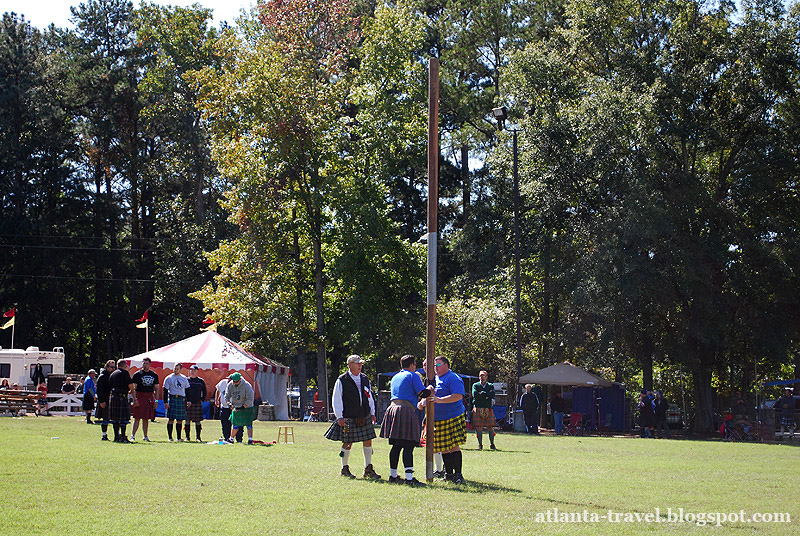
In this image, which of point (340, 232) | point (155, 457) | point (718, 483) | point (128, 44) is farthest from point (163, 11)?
point (718, 483)

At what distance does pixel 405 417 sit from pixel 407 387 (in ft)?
1.21

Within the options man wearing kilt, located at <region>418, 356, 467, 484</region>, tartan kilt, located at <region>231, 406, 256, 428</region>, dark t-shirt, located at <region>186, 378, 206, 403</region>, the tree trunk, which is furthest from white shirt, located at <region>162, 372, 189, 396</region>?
the tree trunk

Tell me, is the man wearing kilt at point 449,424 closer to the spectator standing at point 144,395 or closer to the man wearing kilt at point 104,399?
the man wearing kilt at point 104,399

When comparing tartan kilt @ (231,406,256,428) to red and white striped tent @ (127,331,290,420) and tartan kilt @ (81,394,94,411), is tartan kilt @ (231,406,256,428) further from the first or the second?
red and white striped tent @ (127,331,290,420)

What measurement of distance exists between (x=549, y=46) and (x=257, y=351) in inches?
697

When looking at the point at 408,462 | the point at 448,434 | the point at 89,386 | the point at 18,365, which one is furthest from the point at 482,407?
the point at 18,365

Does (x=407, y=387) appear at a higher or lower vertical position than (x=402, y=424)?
higher

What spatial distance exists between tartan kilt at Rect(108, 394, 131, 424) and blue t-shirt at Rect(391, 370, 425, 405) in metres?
8.26

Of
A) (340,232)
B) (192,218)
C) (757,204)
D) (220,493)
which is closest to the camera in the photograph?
(220,493)

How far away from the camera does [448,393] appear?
1146 cm

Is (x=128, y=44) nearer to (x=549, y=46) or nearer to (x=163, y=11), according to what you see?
(x=163, y=11)

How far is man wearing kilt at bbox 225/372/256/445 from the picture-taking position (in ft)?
59.1

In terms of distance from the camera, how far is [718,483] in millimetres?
12320

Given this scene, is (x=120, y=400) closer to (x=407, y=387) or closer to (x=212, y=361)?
(x=407, y=387)
